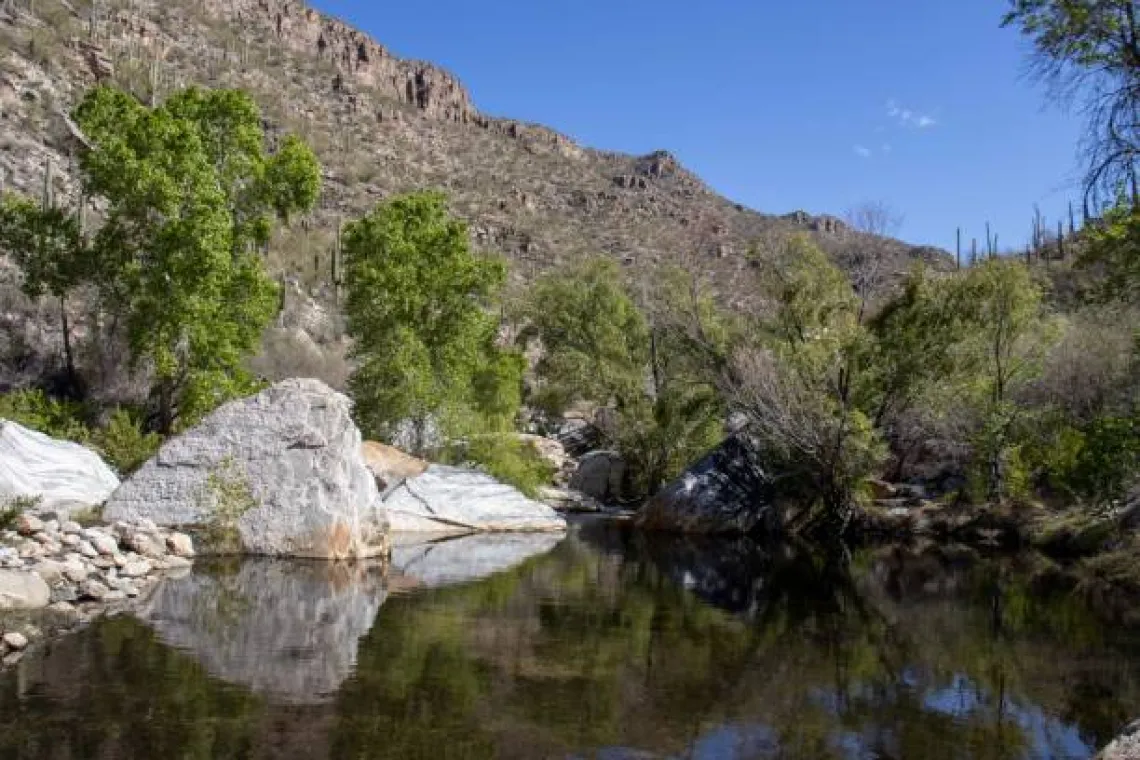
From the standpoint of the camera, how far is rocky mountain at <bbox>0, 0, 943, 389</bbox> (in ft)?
152

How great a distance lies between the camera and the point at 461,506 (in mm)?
24547

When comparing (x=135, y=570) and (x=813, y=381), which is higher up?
(x=813, y=381)

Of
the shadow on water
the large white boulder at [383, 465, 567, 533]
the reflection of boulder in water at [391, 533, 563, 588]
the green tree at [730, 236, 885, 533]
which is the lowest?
the shadow on water

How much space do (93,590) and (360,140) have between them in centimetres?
6951

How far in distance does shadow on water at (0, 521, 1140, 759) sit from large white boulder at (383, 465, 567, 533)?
6446 millimetres

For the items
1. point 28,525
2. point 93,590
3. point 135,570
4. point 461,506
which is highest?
point 461,506

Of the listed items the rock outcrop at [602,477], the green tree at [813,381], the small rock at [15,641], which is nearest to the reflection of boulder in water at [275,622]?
the small rock at [15,641]

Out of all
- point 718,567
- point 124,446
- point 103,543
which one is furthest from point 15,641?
point 718,567

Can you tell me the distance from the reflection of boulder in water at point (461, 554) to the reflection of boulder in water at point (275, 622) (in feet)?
3.44

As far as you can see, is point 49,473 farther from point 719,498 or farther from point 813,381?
point 813,381

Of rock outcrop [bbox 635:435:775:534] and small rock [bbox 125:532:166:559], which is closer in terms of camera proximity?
small rock [bbox 125:532:166:559]

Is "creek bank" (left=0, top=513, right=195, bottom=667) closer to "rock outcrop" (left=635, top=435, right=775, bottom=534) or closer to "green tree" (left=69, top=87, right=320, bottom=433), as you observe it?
"green tree" (left=69, top=87, right=320, bottom=433)

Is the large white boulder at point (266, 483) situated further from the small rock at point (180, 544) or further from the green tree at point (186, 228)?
the green tree at point (186, 228)

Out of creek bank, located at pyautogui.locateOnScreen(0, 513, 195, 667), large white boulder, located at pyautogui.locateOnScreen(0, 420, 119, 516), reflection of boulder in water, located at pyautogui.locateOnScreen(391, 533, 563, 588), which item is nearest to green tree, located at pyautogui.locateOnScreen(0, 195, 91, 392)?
large white boulder, located at pyautogui.locateOnScreen(0, 420, 119, 516)
